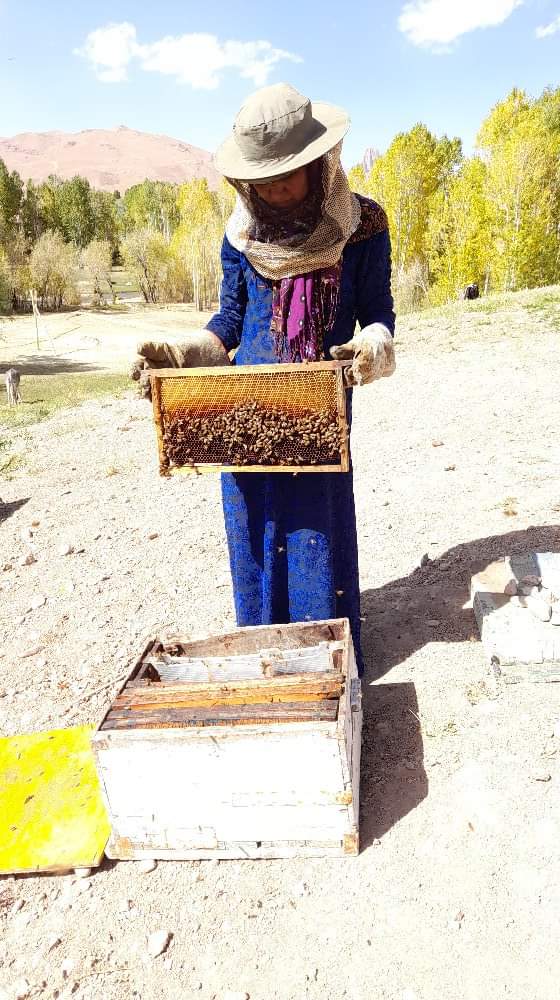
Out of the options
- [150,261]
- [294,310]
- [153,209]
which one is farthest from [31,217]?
[294,310]

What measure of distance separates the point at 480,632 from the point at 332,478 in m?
1.63

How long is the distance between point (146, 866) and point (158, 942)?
36 cm

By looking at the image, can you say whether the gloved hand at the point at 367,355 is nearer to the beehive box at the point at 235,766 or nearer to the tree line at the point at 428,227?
the beehive box at the point at 235,766

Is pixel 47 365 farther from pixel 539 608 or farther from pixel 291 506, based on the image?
pixel 539 608

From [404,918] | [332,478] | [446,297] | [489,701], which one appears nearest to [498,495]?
[489,701]

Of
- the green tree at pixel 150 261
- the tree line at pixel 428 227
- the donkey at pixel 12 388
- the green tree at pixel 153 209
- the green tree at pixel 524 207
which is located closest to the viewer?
the donkey at pixel 12 388

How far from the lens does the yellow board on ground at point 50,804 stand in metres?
3.08

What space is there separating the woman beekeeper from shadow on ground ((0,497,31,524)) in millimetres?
4849

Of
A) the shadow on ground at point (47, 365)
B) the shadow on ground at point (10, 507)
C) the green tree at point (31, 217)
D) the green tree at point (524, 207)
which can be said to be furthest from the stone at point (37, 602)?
the green tree at point (31, 217)

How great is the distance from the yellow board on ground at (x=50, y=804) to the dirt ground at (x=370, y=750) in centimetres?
11

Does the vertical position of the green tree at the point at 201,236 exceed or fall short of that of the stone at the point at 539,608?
it exceeds it

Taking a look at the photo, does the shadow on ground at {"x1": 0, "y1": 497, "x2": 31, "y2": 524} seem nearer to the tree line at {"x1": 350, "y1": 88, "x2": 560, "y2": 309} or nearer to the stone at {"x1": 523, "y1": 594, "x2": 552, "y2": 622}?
the stone at {"x1": 523, "y1": 594, "x2": 552, "y2": 622}

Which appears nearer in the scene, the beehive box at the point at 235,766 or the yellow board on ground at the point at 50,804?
the beehive box at the point at 235,766

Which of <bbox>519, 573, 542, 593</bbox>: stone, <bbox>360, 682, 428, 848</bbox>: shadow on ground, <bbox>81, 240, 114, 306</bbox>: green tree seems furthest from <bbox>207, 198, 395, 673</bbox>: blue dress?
<bbox>81, 240, 114, 306</bbox>: green tree
